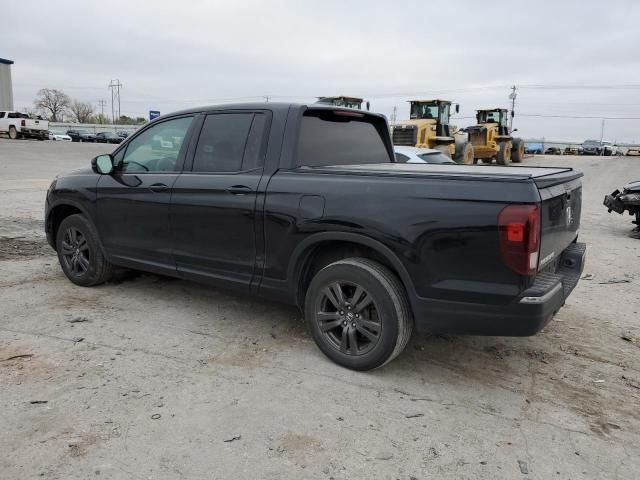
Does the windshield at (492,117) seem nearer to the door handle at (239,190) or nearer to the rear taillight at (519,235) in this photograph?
the door handle at (239,190)

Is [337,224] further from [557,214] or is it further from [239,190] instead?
[557,214]

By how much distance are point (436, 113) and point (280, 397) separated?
21.6 m

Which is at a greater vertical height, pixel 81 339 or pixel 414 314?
pixel 414 314

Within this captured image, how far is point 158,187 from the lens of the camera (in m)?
4.55

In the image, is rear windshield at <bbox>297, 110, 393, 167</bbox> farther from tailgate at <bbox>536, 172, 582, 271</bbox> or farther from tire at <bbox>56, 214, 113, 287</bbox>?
tire at <bbox>56, 214, 113, 287</bbox>

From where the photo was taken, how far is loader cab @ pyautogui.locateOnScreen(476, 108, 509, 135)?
29000mm

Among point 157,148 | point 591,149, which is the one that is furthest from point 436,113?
point 591,149

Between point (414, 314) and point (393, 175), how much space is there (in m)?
0.90

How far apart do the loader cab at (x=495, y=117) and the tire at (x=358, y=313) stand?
1078 inches

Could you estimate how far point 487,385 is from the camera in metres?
3.54

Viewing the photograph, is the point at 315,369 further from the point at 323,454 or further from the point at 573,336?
the point at 573,336

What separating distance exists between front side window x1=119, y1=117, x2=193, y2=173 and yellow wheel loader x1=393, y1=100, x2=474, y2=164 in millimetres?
15412

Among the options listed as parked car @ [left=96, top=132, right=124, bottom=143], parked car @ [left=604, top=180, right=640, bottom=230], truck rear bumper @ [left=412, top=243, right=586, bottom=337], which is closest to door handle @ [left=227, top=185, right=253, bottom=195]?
truck rear bumper @ [left=412, top=243, right=586, bottom=337]

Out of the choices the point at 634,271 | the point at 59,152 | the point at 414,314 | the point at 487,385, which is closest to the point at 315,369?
the point at 414,314
